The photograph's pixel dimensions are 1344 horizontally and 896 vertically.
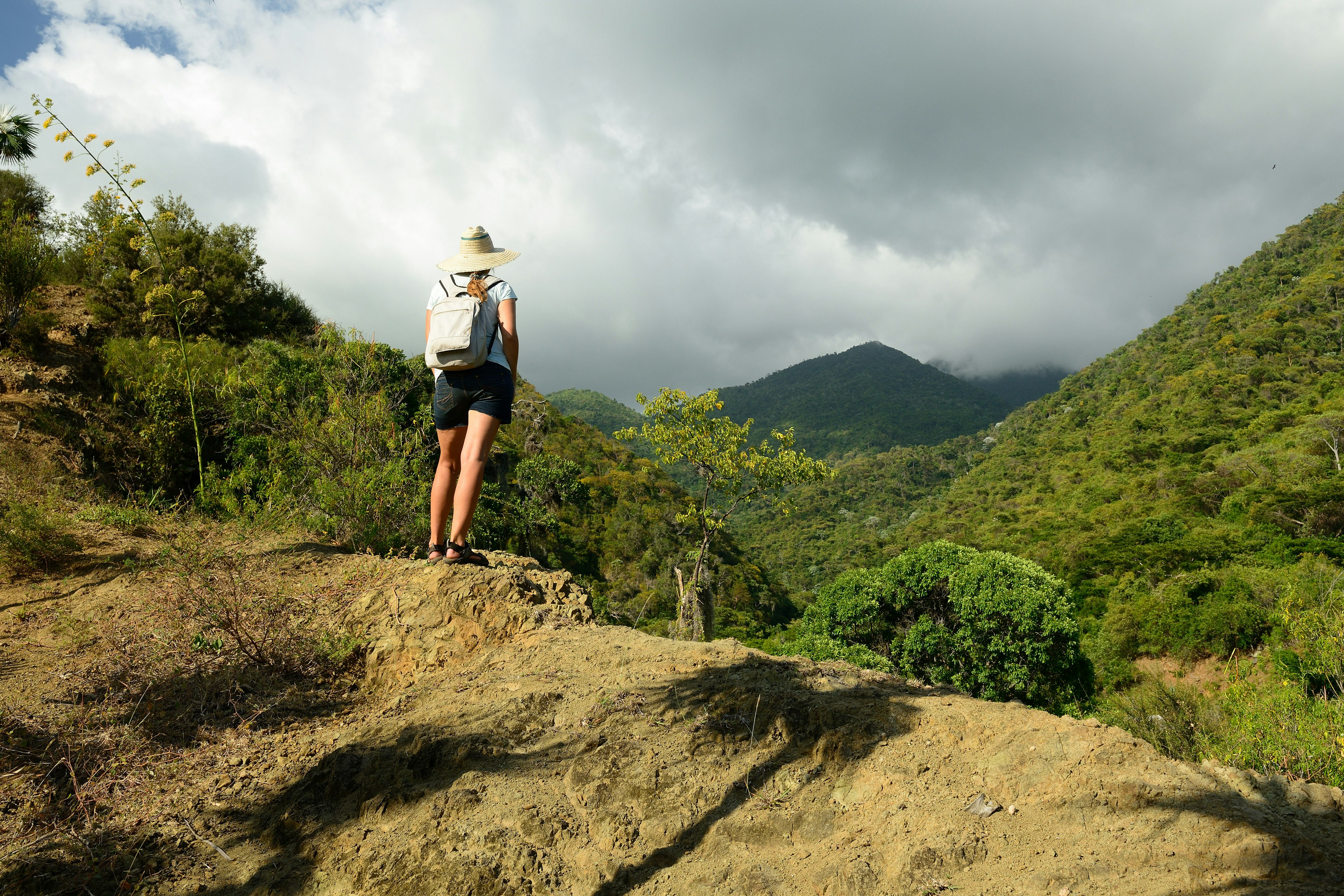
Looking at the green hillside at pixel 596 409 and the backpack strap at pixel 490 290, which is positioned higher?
the green hillside at pixel 596 409

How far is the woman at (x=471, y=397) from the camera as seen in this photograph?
4.05m

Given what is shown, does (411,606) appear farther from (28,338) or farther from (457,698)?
(28,338)

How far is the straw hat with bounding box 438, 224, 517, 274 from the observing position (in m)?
4.23

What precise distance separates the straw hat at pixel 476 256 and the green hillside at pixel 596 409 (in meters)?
104

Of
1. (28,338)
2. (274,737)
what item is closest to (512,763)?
(274,737)

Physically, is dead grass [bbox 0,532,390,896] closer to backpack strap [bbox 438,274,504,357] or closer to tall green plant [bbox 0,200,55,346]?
backpack strap [bbox 438,274,504,357]

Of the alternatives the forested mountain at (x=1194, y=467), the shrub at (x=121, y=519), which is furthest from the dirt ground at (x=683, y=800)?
the forested mountain at (x=1194, y=467)

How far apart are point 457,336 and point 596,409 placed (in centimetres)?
12461

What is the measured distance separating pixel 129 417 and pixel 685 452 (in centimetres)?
1201

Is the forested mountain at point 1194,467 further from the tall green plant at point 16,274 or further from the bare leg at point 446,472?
the tall green plant at point 16,274

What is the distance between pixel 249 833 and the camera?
240 centimetres

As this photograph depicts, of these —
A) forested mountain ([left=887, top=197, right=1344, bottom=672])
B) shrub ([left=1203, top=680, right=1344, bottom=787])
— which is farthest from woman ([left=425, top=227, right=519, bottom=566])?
forested mountain ([left=887, top=197, right=1344, bottom=672])

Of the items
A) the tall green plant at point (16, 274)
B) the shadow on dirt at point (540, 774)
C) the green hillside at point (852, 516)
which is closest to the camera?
the shadow on dirt at point (540, 774)

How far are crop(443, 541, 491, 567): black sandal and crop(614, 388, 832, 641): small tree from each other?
41.0 feet
